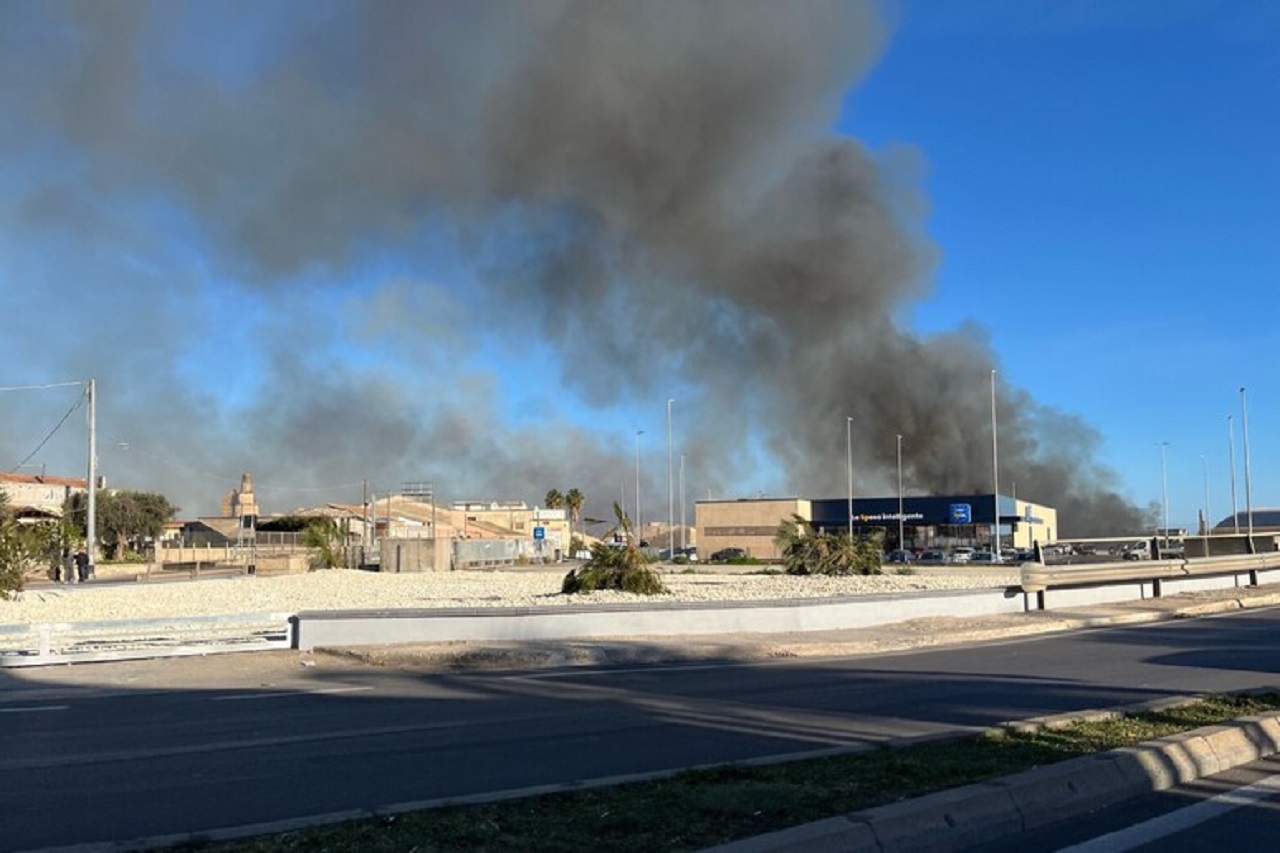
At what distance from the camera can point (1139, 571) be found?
23.4m

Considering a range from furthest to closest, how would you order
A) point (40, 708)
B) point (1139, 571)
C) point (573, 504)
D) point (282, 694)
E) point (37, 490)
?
point (573, 504)
point (37, 490)
point (1139, 571)
point (282, 694)
point (40, 708)

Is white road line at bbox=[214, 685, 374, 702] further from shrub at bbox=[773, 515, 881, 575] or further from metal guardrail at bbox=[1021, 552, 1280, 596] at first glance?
shrub at bbox=[773, 515, 881, 575]

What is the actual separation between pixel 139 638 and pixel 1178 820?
14150mm

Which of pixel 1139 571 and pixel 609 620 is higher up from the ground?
pixel 1139 571

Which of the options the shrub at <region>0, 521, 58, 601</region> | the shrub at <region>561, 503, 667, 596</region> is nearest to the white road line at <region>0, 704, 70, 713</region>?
the shrub at <region>561, 503, 667, 596</region>

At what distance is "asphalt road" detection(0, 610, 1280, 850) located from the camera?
659cm

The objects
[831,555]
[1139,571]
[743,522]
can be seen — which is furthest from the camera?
[743,522]

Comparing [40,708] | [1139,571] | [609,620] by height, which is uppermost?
[1139,571]

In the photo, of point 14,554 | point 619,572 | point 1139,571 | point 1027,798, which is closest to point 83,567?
point 14,554

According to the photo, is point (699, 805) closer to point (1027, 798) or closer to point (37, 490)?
point (1027, 798)

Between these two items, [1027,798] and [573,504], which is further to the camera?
[573,504]

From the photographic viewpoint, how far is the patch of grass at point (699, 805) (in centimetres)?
506

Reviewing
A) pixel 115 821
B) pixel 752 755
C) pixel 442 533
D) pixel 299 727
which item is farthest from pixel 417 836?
pixel 442 533

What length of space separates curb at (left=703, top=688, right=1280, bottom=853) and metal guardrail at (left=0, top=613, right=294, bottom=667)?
431 inches
